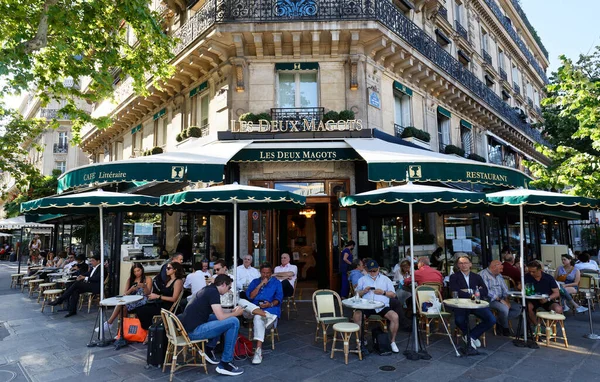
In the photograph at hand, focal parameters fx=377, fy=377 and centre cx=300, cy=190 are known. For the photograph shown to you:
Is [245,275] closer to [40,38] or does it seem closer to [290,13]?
[40,38]

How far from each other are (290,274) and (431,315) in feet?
10.0

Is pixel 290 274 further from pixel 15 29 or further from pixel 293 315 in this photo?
pixel 15 29

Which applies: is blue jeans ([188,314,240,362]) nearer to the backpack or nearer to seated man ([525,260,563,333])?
the backpack

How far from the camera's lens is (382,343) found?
552cm

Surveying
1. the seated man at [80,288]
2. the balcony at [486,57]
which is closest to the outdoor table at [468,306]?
the seated man at [80,288]

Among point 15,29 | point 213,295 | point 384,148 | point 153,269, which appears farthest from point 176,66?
point 213,295

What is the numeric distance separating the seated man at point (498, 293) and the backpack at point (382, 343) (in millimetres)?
2133

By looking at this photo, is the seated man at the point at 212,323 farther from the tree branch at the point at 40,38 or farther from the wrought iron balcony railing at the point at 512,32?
the wrought iron balcony railing at the point at 512,32

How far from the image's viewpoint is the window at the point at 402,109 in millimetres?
12484

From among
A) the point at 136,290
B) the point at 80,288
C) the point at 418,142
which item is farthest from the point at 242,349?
the point at 418,142

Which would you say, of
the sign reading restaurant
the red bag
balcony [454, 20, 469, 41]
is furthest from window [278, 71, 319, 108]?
balcony [454, 20, 469, 41]

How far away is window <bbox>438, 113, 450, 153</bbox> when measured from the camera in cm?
1447

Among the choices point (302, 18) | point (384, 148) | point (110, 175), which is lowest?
point (110, 175)

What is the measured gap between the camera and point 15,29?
8.89m
